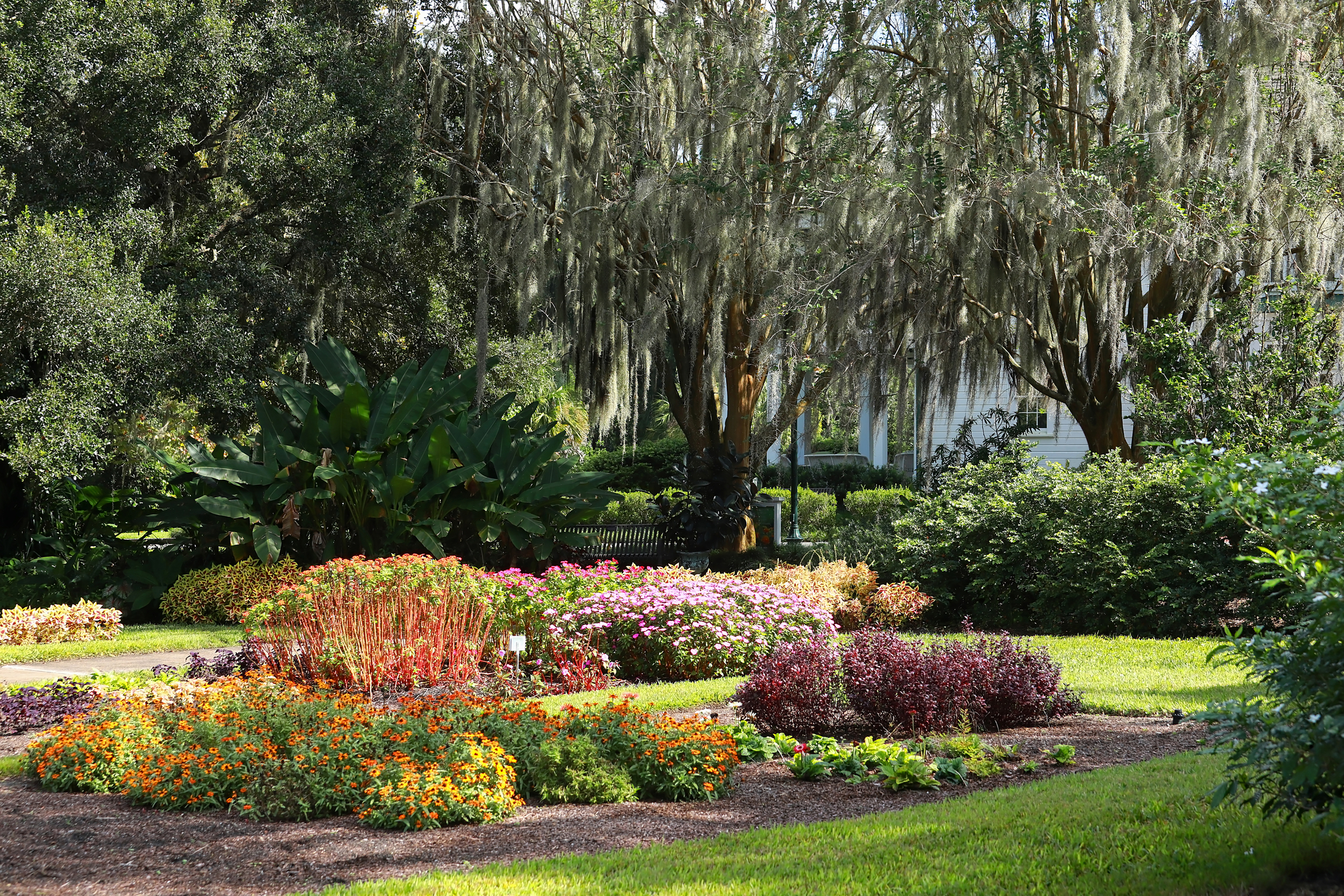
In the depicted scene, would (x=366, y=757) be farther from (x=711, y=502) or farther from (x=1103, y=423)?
(x=1103, y=423)

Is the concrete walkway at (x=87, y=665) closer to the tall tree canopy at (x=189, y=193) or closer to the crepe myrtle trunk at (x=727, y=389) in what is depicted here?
the tall tree canopy at (x=189, y=193)

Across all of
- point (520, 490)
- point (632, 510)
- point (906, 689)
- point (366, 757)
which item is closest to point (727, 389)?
point (520, 490)

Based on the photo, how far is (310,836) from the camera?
437 cm

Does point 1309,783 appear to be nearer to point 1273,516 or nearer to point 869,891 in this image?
point 1273,516

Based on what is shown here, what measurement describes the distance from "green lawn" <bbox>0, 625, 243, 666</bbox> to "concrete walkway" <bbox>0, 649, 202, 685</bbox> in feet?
0.37

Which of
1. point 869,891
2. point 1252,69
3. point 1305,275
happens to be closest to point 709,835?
point 869,891

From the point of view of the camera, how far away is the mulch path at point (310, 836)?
379cm

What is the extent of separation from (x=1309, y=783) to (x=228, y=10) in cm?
1456

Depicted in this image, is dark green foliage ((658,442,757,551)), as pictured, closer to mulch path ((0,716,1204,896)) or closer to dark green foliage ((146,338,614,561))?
dark green foliage ((146,338,614,561))

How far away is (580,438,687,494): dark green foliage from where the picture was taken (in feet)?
96.0

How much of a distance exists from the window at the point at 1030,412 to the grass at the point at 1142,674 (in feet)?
28.3

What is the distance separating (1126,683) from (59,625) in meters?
9.89

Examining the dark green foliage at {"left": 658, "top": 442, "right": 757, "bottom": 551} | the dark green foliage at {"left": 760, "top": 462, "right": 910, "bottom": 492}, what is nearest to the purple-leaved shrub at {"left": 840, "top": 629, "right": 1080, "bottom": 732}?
the dark green foliage at {"left": 658, "top": 442, "right": 757, "bottom": 551}

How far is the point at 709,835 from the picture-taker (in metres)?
4.36
